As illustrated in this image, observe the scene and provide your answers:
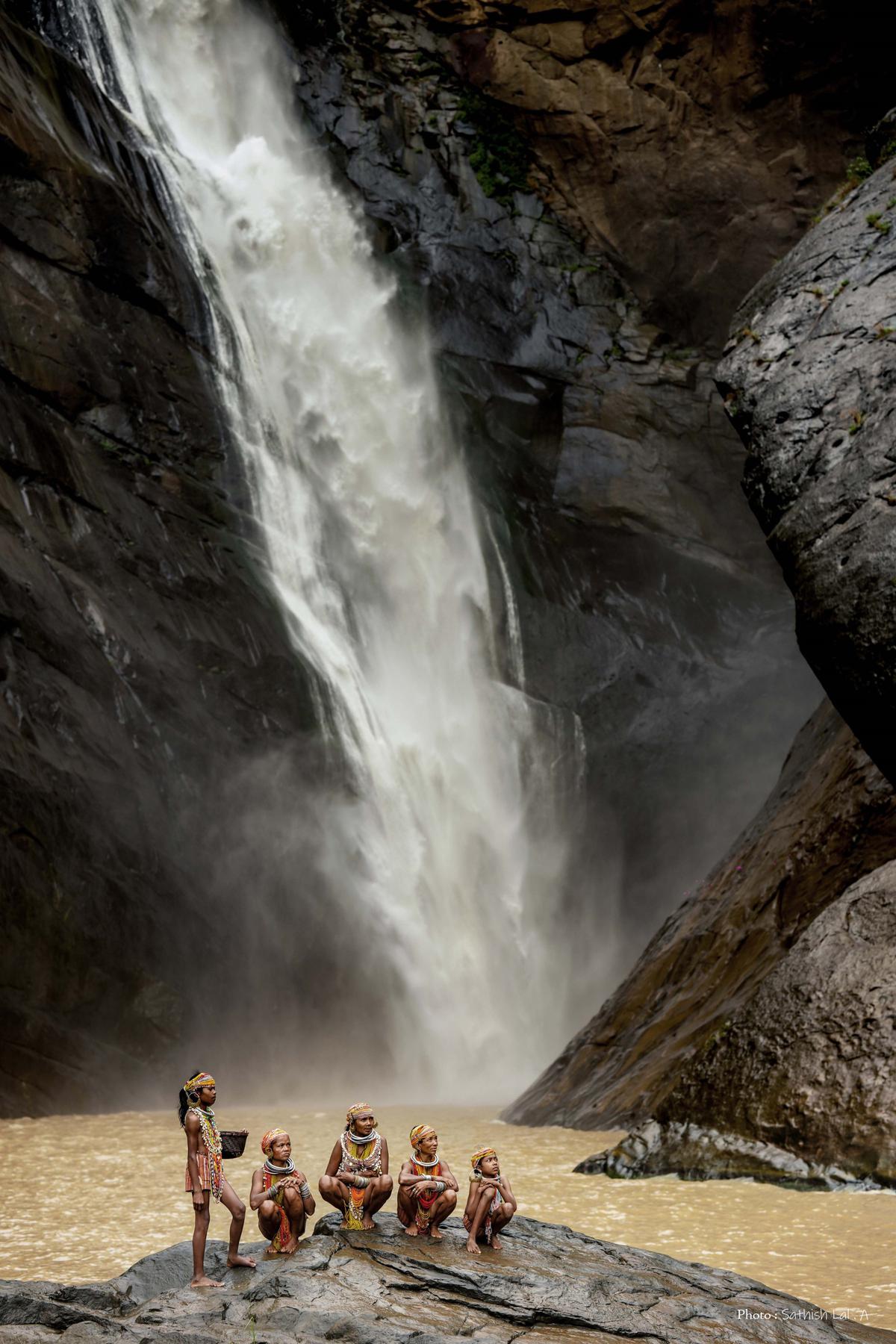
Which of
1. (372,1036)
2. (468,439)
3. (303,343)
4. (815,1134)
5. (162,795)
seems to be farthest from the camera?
(468,439)

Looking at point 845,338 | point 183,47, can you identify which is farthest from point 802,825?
point 183,47

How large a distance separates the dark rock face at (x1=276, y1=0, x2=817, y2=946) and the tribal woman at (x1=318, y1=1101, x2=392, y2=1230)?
20.5 meters

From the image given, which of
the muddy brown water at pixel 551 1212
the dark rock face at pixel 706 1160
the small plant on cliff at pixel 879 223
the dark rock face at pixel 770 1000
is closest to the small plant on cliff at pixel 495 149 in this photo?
the dark rock face at pixel 770 1000

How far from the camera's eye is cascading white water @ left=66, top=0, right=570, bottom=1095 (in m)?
21.0

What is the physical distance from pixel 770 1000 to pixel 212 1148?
4.85 meters

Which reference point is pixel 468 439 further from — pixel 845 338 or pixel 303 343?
pixel 845 338

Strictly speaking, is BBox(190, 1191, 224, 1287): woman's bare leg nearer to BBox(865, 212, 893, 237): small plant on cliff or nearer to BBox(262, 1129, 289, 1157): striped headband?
BBox(262, 1129, 289, 1157): striped headband

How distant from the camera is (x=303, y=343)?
2553 centimetres

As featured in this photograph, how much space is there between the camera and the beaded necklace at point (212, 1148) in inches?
203

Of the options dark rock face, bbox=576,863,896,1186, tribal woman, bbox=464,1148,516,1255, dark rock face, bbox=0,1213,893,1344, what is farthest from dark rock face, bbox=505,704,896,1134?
tribal woman, bbox=464,1148,516,1255

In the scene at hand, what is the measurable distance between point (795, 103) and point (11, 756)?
2183 cm

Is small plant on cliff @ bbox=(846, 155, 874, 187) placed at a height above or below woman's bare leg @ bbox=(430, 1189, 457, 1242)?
above

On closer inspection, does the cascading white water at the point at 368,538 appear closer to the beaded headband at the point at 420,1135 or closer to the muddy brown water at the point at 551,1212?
the muddy brown water at the point at 551,1212

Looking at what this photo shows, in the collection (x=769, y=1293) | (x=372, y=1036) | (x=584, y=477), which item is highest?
(x=584, y=477)
